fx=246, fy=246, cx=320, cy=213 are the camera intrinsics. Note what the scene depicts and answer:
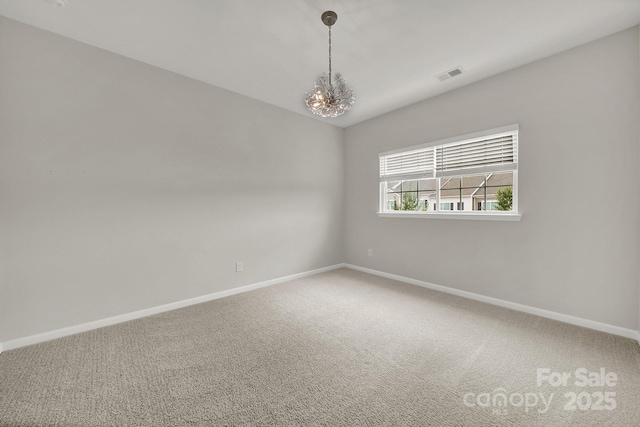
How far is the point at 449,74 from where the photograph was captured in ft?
9.39

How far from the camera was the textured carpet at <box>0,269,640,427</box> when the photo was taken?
55.1 inches

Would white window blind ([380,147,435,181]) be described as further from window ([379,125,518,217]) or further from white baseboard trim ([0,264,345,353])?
white baseboard trim ([0,264,345,353])

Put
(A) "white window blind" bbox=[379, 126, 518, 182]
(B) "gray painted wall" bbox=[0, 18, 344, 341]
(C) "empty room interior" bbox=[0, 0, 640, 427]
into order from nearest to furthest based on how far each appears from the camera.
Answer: (C) "empty room interior" bbox=[0, 0, 640, 427]
(B) "gray painted wall" bbox=[0, 18, 344, 341]
(A) "white window blind" bbox=[379, 126, 518, 182]

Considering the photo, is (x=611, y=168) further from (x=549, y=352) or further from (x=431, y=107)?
(x=431, y=107)

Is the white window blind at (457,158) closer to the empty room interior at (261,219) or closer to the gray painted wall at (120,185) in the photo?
the empty room interior at (261,219)

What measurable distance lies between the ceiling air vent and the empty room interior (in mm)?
22

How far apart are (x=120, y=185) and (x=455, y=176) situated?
3.98m

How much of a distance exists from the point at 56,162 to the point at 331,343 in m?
2.95

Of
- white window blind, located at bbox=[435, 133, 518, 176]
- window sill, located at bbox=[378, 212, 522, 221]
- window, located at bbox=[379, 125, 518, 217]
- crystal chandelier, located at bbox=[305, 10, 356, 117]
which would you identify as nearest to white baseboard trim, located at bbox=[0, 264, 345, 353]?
window sill, located at bbox=[378, 212, 522, 221]

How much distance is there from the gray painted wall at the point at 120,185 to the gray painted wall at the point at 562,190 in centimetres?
258

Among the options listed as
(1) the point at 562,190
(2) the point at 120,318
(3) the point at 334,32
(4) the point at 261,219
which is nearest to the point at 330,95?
(3) the point at 334,32

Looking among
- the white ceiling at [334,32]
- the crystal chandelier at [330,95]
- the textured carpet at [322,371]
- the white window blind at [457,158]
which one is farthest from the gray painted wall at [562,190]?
the crystal chandelier at [330,95]

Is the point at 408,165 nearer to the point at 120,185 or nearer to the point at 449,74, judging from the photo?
the point at 449,74

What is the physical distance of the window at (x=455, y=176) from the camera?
292cm
